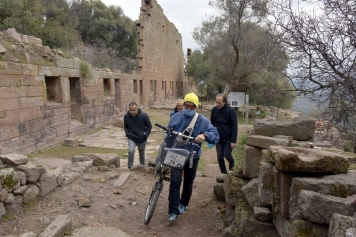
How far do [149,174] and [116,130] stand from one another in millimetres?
7190

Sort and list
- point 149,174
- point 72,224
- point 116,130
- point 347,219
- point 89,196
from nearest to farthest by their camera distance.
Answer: point 347,219 < point 72,224 < point 89,196 < point 149,174 < point 116,130

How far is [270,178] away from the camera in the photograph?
2.87 metres

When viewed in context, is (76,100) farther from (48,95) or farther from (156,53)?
(156,53)

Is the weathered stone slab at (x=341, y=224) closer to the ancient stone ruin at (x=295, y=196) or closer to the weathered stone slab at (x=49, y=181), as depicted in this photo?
the ancient stone ruin at (x=295, y=196)

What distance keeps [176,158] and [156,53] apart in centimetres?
1977

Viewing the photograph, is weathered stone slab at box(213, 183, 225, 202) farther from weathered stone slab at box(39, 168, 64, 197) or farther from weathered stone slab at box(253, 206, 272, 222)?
weathered stone slab at box(39, 168, 64, 197)

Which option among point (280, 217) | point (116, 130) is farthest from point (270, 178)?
point (116, 130)

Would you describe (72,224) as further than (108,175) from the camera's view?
No

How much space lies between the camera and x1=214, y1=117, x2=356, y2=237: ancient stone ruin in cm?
212

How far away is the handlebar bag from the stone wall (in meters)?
16.2

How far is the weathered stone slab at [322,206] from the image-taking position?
2.08 metres

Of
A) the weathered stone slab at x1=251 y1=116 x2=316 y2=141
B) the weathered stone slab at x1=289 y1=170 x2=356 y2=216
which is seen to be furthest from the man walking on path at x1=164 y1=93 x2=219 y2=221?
the weathered stone slab at x1=289 y1=170 x2=356 y2=216

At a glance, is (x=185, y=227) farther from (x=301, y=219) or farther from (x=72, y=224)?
(x=301, y=219)

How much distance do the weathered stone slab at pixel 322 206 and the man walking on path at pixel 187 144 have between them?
1.77 m
